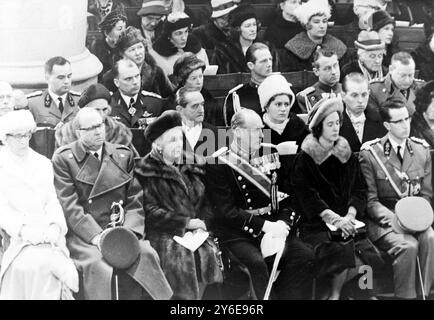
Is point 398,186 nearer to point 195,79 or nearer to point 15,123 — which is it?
point 195,79

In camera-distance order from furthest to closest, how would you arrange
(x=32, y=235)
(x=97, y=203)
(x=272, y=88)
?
(x=272, y=88) → (x=97, y=203) → (x=32, y=235)

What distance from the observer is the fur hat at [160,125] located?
23.8 feet

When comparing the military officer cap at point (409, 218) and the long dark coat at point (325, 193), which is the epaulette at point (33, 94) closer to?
the long dark coat at point (325, 193)

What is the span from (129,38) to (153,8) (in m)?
0.27

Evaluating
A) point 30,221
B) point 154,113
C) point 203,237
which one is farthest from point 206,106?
point 30,221

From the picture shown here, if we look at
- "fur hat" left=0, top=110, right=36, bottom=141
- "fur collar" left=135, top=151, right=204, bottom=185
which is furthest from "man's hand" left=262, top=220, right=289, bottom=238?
"fur hat" left=0, top=110, right=36, bottom=141

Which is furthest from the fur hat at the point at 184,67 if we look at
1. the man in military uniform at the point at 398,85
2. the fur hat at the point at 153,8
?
the man in military uniform at the point at 398,85

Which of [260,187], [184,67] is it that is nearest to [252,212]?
[260,187]

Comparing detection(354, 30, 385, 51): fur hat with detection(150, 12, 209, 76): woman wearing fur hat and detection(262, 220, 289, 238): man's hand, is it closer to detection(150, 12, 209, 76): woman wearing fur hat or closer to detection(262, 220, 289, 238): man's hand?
detection(150, 12, 209, 76): woman wearing fur hat

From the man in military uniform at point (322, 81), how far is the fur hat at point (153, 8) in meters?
1.12

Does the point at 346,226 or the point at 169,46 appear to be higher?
the point at 169,46

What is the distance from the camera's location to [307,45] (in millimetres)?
7422

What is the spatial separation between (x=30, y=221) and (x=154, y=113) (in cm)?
114
